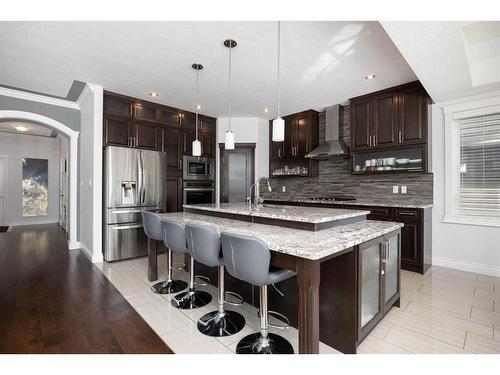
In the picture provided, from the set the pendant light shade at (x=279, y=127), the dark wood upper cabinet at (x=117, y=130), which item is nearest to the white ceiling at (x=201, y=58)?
the dark wood upper cabinet at (x=117, y=130)

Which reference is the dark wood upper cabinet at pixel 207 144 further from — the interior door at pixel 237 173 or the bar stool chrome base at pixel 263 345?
the bar stool chrome base at pixel 263 345

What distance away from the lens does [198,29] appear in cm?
241

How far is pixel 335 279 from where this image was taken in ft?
5.80

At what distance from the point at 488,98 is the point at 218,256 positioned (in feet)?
13.2

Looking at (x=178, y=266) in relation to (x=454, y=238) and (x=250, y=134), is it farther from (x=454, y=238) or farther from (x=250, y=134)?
(x=454, y=238)

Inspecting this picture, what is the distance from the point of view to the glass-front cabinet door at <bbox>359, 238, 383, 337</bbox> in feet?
5.76

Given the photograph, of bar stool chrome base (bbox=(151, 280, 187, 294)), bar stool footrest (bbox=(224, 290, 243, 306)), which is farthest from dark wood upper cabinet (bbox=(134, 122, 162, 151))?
→ bar stool footrest (bbox=(224, 290, 243, 306))

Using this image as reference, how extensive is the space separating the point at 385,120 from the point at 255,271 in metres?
3.51

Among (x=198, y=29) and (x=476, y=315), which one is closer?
(x=476, y=315)

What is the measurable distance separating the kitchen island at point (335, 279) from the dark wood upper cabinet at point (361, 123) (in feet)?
7.30

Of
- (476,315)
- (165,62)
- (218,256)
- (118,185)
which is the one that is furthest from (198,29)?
(476,315)

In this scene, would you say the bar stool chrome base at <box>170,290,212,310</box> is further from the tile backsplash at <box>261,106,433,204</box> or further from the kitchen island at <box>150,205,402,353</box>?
the tile backsplash at <box>261,106,433,204</box>
